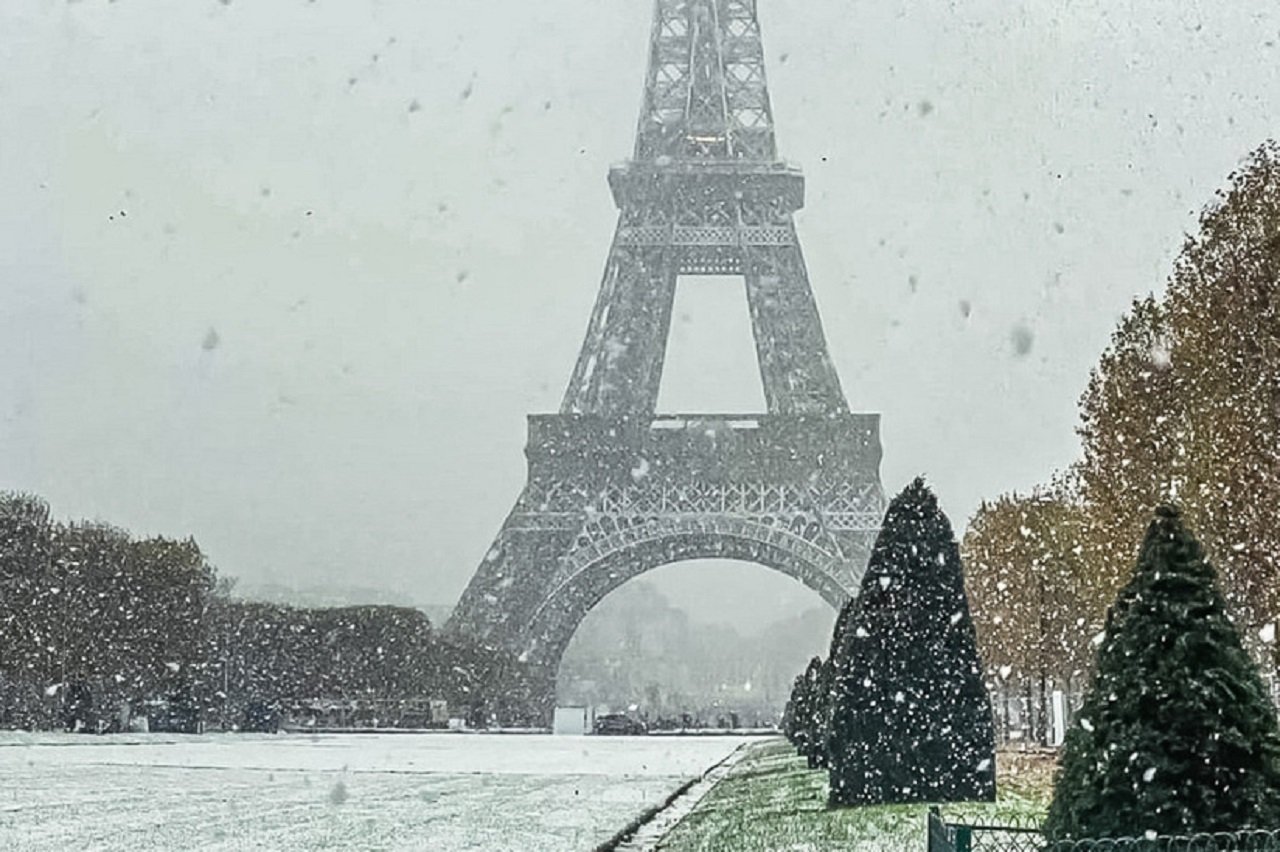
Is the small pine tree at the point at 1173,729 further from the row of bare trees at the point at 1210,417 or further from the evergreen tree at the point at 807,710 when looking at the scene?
the evergreen tree at the point at 807,710

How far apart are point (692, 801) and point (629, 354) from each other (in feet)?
125

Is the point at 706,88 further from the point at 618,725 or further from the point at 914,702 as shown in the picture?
the point at 914,702

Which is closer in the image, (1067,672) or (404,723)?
(1067,672)

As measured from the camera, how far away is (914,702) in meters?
16.0

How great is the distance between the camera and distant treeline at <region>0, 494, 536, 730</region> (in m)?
47.5

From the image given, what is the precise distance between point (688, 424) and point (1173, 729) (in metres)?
50.3

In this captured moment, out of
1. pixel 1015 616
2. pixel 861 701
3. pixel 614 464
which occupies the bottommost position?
pixel 861 701

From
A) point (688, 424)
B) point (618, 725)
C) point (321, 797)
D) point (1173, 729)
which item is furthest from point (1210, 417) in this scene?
Answer: point (618, 725)

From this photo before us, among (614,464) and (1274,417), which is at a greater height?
(614,464)

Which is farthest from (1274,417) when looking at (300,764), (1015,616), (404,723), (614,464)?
(404,723)

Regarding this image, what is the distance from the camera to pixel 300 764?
2897 centimetres

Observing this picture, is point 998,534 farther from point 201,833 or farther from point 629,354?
point 201,833

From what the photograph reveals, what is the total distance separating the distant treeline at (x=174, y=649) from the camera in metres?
47.5

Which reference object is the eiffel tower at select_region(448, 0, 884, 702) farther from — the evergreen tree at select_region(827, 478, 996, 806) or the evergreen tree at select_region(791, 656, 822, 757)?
the evergreen tree at select_region(827, 478, 996, 806)
